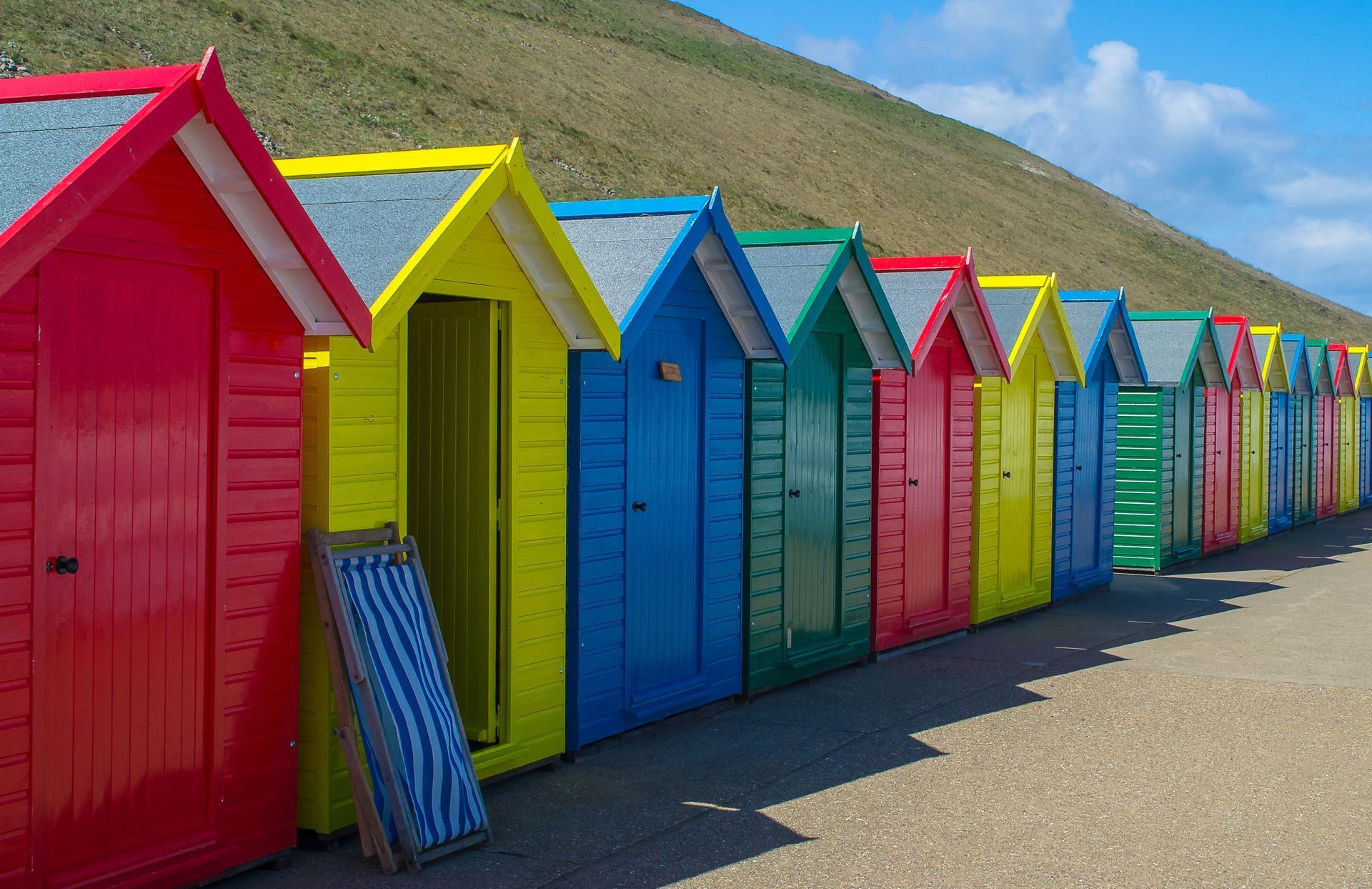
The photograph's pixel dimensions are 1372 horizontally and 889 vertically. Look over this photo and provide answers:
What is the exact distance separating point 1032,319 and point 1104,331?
2387 mm

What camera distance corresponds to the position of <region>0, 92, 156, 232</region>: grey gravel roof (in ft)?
15.7

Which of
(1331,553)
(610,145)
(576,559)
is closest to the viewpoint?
(576,559)

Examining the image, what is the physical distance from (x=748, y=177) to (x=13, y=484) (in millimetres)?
66395

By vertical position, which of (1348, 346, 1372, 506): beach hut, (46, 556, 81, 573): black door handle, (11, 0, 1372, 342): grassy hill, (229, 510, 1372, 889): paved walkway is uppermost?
(11, 0, 1372, 342): grassy hill

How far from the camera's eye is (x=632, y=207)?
882cm

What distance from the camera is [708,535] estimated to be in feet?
30.0

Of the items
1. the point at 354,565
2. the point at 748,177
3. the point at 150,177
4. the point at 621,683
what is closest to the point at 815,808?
the point at 621,683

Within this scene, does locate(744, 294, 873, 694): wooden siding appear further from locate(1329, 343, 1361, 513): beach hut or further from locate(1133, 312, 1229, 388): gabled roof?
locate(1329, 343, 1361, 513): beach hut

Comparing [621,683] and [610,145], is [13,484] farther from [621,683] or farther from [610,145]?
[610,145]

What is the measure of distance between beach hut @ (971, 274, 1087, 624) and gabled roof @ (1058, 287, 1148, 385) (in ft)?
2.13

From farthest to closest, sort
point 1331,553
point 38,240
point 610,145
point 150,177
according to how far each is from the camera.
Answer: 1. point 610,145
2. point 1331,553
3. point 150,177
4. point 38,240

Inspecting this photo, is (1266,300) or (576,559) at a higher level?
(1266,300)

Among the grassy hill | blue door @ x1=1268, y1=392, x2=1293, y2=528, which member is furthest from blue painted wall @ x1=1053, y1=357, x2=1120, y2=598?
the grassy hill

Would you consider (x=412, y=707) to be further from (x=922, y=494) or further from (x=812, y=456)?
(x=922, y=494)
